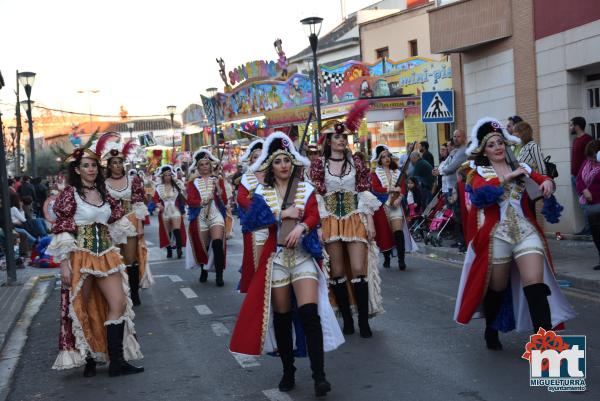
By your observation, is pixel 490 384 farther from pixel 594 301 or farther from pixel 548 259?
pixel 594 301

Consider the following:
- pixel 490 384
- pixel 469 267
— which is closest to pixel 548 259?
pixel 469 267

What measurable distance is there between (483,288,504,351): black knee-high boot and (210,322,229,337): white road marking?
2878 millimetres

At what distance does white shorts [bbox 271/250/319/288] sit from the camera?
6.36m

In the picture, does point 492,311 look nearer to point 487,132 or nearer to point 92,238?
point 487,132

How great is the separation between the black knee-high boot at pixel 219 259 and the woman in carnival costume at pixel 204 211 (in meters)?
0.15

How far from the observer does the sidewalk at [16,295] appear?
10.1m

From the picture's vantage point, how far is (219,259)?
1276cm

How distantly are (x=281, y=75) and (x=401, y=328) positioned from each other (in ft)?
92.7

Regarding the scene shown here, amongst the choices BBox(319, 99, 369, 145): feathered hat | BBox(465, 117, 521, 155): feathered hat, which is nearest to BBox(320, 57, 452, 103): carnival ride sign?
BBox(319, 99, 369, 145): feathered hat

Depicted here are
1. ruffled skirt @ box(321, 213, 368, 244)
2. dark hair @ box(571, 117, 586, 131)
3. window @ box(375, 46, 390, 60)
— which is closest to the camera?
ruffled skirt @ box(321, 213, 368, 244)

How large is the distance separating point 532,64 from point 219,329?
1045 cm

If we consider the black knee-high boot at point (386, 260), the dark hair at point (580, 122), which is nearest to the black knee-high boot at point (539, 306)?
the black knee-high boot at point (386, 260)

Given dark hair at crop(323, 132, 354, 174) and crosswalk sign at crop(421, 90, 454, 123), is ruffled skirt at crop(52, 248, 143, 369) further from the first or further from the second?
crosswalk sign at crop(421, 90, 454, 123)

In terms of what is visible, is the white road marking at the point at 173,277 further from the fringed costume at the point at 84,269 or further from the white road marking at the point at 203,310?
the fringed costume at the point at 84,269
